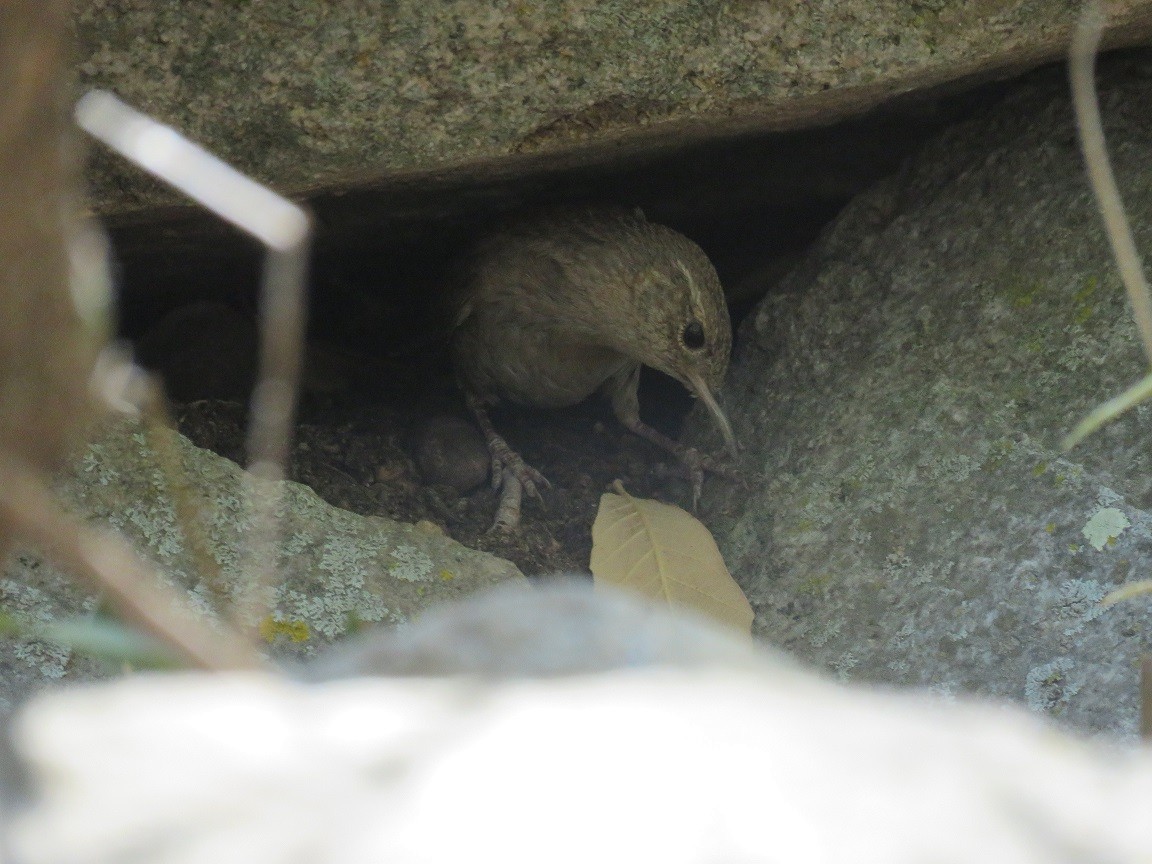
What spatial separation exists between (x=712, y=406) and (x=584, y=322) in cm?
68

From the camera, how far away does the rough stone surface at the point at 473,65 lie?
235 cm

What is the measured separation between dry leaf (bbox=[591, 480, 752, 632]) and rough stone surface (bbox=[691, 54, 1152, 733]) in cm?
11

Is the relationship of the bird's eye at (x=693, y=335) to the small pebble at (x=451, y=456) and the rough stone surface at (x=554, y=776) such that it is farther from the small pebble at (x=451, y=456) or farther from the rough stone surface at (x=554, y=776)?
the rough stone surface at (x=554, y=776)

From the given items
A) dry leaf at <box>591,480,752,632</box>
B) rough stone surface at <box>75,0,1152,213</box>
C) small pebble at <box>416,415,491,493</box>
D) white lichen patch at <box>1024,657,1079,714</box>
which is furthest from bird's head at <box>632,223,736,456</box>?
white lichen patch at <box>1024,657,1079,714</box>

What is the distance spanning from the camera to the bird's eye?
3.51 metres

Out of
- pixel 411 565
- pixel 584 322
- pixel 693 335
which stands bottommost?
pixel 411 565

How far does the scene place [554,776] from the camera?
98 cm

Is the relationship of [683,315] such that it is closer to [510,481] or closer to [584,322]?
[584,322]

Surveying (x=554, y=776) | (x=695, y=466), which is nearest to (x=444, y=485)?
(x=695, y=466)

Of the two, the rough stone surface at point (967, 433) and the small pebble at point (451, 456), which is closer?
the rough stone surface at point (967, 433)

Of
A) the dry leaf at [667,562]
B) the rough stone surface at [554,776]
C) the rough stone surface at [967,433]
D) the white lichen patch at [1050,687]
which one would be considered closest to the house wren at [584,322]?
the rough stone surface at [967,433]

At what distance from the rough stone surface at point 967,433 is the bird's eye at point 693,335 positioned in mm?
170

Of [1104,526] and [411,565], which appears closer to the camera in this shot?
[1104,526]

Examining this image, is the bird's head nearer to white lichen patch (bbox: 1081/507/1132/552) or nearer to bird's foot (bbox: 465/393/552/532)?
bird's foot (bbox: 465/393/552/532)
